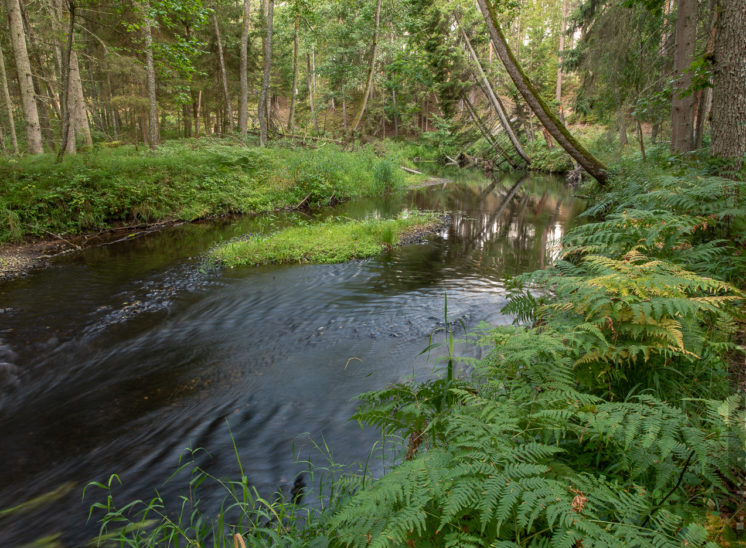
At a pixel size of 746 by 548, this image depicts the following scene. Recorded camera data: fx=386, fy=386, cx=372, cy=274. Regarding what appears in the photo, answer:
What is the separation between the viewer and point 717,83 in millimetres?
5848

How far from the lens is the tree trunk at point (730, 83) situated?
221 inches

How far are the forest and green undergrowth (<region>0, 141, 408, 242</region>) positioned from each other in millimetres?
80

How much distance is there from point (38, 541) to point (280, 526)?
189cm

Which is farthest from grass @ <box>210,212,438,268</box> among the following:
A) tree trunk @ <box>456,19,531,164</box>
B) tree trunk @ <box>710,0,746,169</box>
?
tree trunk @ <box>456,19,531,164</box>

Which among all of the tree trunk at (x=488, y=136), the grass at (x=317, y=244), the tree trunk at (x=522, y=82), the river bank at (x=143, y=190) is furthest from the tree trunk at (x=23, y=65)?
the tree trunk at (x=488, y=136)

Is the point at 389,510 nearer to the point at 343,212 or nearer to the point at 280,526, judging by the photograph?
the point at 280,526

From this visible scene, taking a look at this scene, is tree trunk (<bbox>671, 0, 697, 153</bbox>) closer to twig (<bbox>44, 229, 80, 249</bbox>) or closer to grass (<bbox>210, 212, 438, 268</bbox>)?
grass (<bbox>210, 212, 438, 268</bbox>)

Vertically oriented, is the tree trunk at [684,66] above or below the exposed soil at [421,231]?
above

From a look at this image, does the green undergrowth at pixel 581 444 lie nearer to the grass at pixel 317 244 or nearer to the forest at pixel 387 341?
the forest at pixel 387 341

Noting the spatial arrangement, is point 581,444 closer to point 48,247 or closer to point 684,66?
point 684,66

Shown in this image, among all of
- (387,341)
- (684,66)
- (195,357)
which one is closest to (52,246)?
(195,357)

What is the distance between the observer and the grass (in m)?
9.77

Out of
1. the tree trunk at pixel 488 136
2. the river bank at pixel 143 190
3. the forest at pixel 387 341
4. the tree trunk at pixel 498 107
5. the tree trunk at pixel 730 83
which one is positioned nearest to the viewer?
the forest at pixel 387 341

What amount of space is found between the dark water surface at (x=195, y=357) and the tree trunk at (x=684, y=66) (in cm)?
412
